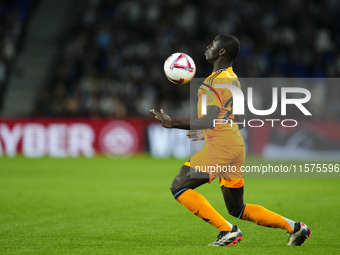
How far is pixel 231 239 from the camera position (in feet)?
17.3

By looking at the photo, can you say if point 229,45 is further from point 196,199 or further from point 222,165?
point 196,199

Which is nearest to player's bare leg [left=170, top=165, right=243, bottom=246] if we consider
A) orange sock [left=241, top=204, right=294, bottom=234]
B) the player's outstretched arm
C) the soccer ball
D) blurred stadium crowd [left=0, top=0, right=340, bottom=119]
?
orange sock [left=241, top=204, right=294, bottom=234]

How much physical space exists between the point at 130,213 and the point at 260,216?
2.88m

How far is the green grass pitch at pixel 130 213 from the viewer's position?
531 cm

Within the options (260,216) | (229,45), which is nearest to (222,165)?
(260,216)

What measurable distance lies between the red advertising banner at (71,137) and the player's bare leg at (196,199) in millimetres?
12156

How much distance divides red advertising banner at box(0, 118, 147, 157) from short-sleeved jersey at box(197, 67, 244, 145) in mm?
12154

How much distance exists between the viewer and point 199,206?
205 inches

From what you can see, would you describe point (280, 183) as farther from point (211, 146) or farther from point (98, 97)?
point (98, 97)

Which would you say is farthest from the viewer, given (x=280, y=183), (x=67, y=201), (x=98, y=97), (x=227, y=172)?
(x=98, y=97)

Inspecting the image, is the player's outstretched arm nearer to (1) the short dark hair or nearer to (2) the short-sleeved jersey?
(2) the short-sleeved jersey

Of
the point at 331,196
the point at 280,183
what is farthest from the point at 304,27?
the point at 331,196

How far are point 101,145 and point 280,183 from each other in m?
7.42

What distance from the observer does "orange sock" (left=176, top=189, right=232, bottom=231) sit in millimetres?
5188
